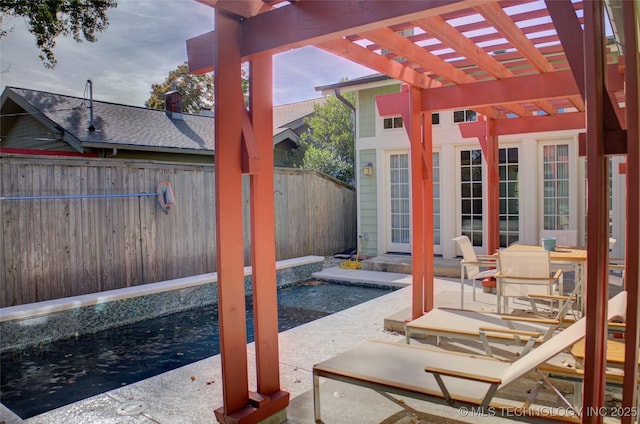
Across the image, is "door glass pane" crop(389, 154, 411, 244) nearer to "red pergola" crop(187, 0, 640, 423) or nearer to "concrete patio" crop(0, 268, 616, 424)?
"red pergola" crop(187, 0, 640, 423)

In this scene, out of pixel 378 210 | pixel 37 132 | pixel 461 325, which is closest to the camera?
pixel 461 325

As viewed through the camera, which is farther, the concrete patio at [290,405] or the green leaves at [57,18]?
the green leaves at [57,18]

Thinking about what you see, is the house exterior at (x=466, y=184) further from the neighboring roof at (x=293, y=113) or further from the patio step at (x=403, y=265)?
the neighboring roof at (x=293, y=113)

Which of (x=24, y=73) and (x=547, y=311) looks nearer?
(x=547, y=311)

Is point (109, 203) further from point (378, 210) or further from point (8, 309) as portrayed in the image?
point (378, 210)

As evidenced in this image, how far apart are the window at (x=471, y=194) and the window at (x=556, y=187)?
1.13 m

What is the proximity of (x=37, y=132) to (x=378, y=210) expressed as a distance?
28.1ft

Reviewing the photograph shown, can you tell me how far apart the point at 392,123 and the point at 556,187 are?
132 inches

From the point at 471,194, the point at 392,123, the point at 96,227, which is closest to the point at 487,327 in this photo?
the point at 96,227

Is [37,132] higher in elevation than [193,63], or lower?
higher

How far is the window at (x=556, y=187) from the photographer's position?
26.2ft

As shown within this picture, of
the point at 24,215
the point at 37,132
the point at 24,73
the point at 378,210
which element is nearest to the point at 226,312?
the point at 24,215

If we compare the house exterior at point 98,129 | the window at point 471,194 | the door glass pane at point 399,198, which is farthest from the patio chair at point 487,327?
the house exterior at point 98,129

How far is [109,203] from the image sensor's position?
6.60 meters
